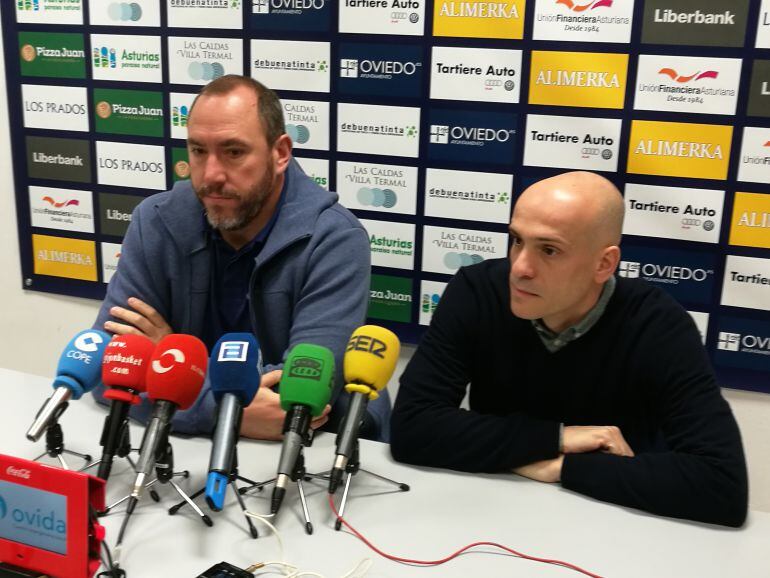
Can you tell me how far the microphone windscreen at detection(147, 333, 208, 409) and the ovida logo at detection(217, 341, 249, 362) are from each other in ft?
0.18

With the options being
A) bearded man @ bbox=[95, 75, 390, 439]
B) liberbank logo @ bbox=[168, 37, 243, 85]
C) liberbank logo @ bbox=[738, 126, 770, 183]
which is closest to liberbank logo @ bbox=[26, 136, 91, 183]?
liberbank logo @ bbox=[168, 37, 243, 85]

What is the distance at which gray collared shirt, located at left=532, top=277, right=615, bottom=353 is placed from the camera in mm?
1689

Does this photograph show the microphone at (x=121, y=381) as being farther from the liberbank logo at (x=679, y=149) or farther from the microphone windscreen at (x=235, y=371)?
the liberbank logo at (x=679, y=149)

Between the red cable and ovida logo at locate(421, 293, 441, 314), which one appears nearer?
the red cable

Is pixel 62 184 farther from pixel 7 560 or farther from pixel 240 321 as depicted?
pixel 7 560

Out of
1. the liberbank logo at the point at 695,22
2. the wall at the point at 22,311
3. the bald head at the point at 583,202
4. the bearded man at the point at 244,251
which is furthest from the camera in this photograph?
the wall at the point at 22,311

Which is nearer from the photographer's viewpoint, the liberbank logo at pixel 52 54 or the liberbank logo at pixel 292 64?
the liberbank logo at pixel 292 64

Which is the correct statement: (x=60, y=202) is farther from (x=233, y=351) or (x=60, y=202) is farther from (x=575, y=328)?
(x=575, y=328)

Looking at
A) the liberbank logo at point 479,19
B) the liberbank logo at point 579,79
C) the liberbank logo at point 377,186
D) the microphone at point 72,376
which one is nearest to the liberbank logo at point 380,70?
the liberbank logo at point 479,19

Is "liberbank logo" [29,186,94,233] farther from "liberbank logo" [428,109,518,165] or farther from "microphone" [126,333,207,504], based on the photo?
"microphone" [126,333,207,504]

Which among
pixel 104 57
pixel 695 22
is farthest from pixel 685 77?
pixel 104 57

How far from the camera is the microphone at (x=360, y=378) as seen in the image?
1288mm

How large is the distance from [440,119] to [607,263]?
3.17 ft

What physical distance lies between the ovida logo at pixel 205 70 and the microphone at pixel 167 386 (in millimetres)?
1568
